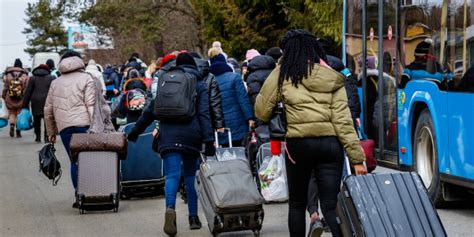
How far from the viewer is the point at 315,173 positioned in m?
8.02

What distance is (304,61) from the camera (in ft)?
26.0

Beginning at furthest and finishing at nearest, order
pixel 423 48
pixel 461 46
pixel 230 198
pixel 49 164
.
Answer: pixel 49 164 < pixel 423 48 < pixel 461 46 < pixel 230 198

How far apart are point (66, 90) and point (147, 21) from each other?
3270cm

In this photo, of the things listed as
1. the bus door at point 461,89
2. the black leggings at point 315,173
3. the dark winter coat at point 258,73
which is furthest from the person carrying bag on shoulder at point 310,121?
the dark winter coat at point 258,73

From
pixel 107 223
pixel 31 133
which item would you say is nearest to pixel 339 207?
pixel 107 223

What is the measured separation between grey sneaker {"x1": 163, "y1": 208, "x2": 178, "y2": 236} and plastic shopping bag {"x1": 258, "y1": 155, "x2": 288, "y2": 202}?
6.67ft

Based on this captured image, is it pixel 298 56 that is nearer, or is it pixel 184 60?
pixel 298 56

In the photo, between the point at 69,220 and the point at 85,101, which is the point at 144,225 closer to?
the point at 69,220

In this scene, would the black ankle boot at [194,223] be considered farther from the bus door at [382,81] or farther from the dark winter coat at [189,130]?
the bus door at [382,81]

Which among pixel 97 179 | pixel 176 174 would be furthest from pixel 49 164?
pixel 176 174

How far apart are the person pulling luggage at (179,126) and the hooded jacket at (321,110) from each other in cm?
251

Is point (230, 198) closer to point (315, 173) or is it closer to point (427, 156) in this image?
point (315, 173)

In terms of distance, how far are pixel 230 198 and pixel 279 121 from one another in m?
1.98

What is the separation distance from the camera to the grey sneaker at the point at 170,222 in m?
10.2
